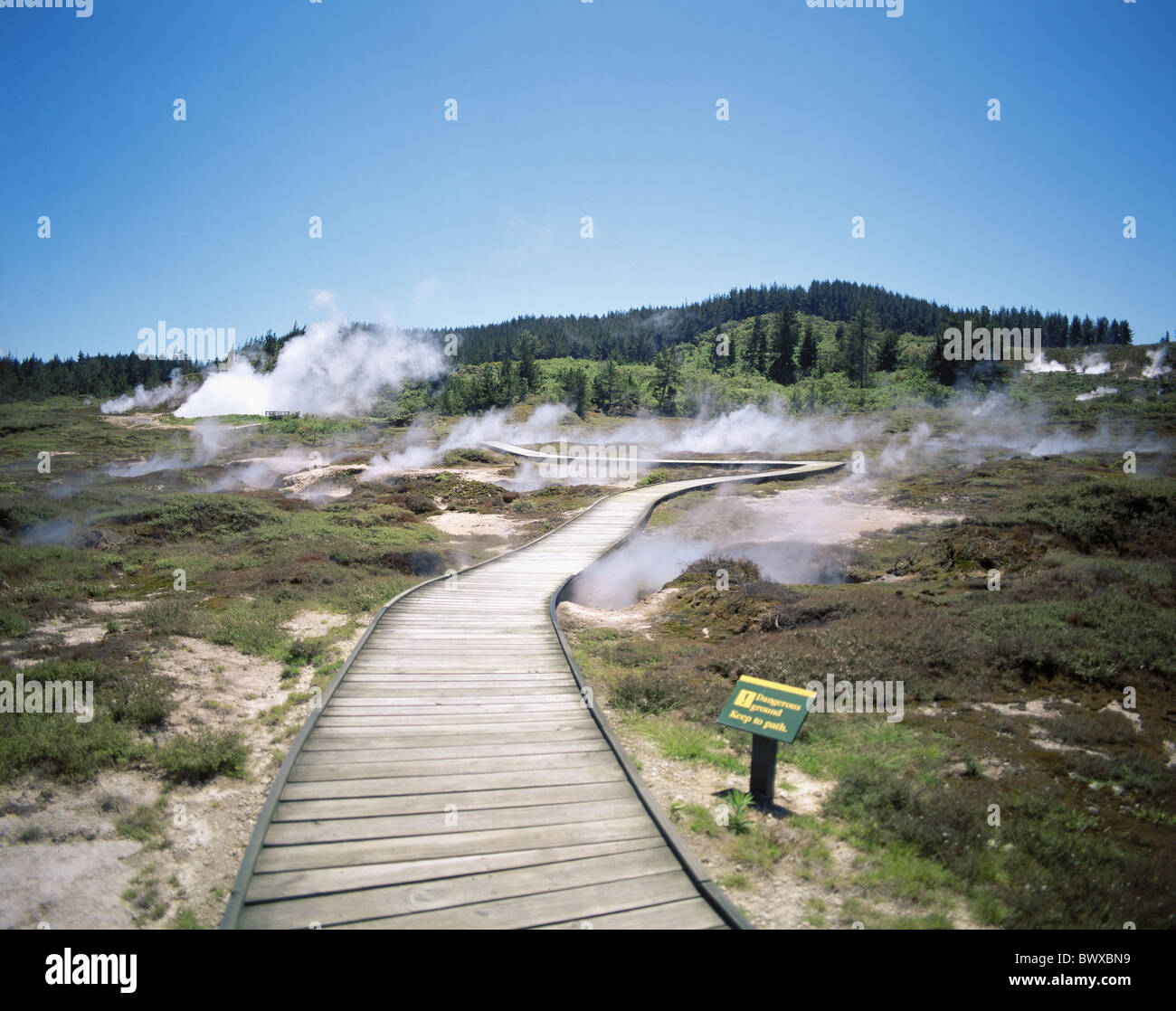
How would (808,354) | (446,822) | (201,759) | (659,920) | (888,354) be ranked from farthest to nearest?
(808,354), (888,354), (201,759), (446,822), (659,920)

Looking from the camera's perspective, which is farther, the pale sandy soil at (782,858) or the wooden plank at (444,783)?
the wooden plank at (444,783)

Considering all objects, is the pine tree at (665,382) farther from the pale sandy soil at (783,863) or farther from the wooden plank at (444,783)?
the wooden plank at (444,783)

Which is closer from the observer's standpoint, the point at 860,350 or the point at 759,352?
the point at 860,350

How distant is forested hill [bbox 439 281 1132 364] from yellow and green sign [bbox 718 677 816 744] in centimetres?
11873

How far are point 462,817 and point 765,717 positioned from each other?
286 cm

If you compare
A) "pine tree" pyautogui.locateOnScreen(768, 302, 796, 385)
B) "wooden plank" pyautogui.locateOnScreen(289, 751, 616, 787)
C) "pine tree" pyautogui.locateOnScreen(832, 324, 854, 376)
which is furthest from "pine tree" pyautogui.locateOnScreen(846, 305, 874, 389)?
"wooden plank" pyautogui.locateOnScreen(289, 751, 616, 787)

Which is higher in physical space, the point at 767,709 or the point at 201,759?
the point at 767,709

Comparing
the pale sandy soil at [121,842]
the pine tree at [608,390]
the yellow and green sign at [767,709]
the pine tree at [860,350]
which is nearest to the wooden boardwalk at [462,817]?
the pale sandy soil at [121,842]

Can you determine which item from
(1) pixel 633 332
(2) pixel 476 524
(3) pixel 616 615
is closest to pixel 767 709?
(3) pixel 616 615

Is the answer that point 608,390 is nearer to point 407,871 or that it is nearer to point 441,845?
point 441,845

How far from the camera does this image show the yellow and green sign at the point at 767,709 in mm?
5430

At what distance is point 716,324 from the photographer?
499 ft

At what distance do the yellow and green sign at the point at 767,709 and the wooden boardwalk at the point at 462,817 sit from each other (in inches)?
44.4

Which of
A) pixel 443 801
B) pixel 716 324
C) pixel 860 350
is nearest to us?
pixel 443 801
